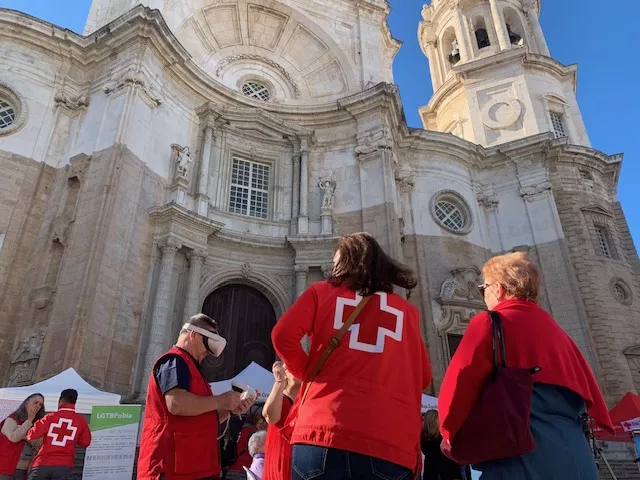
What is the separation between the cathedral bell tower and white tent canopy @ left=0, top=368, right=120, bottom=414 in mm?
21046

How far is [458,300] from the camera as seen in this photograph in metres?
17.7

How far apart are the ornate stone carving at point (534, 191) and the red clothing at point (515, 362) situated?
20205 millimetres

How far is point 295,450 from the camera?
2.42 m

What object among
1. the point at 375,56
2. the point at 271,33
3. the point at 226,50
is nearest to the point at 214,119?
the point at 226,50

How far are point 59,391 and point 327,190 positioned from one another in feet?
35.0

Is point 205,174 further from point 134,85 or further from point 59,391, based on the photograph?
point 59,391

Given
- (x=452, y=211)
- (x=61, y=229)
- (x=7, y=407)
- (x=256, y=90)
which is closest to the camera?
(x=7, y=407)

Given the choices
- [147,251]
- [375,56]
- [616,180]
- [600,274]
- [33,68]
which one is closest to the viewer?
[147,251]

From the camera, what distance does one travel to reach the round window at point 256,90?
66.5 feet

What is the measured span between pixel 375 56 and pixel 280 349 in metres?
20.9

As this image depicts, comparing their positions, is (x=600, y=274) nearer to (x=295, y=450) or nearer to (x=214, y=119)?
(x=214, y=119)

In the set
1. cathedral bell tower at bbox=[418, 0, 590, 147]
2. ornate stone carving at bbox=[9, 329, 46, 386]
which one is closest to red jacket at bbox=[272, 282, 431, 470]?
ornate stone carving at bbox=[9, 329, 46, 386]

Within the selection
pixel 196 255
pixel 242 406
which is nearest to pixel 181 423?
pixel 242 406

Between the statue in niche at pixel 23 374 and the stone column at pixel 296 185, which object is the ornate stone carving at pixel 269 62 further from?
the statue in niche at pixel 23 374
